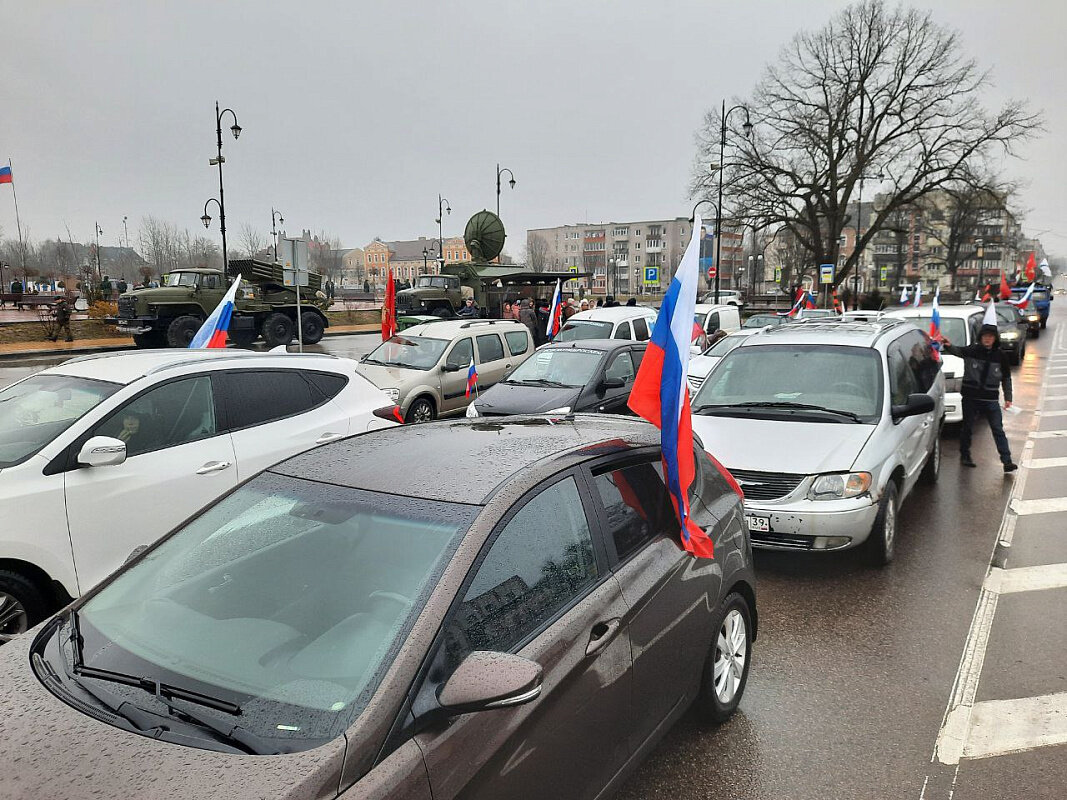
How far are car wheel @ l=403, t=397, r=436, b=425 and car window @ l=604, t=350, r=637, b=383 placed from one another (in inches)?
112

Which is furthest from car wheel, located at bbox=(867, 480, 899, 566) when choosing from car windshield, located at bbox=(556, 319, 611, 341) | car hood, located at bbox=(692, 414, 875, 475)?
car windshield, located at bbox=(556, 319, 611, 341)

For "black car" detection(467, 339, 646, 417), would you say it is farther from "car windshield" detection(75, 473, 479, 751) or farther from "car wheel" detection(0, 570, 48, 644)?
"car windshield" detection(75, 473, 479, 751)

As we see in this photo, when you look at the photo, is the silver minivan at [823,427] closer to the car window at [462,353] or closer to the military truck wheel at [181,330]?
the car window at [462,353]

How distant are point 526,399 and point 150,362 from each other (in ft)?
17.0

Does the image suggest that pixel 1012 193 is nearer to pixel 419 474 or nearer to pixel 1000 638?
pixel 1000 638

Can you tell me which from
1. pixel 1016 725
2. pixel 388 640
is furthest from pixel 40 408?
pixel 1016 725

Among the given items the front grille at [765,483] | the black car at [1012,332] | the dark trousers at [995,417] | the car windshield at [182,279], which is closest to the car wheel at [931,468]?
the dark trousers at [995,417]

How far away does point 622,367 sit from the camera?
1039 centimetres

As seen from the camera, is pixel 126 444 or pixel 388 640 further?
pixel 126 444

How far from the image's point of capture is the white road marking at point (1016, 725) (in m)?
3.46

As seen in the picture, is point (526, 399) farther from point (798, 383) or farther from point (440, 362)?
point (798, 383)

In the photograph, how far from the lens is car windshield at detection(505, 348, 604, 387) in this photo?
9953 mm

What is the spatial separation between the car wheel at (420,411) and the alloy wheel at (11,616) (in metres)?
6.96

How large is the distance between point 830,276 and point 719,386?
30279mm
